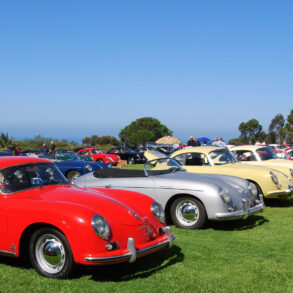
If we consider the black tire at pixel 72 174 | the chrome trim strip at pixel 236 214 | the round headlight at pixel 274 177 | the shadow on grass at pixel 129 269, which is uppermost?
the round headlight at pixel 274 177

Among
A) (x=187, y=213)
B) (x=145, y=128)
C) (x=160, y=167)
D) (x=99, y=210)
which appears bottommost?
(x=187, y=213)

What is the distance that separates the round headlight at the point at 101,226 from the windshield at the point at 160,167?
3321mm

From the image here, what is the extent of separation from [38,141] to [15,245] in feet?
185

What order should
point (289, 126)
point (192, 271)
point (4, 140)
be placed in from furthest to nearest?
point (289, 126), point (4, 140), point (192, 271)

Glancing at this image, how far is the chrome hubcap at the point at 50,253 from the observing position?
13.9 feet

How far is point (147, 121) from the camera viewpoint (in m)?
82.7

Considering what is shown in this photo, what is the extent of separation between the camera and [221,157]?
10.3 meters

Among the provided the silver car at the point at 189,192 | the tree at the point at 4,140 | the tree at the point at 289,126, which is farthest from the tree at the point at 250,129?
the silver car at the point at 189,192

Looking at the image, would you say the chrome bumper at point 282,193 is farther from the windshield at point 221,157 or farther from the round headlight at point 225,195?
the round headlight at point 225,195

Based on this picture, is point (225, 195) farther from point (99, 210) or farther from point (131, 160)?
point (131, 160)

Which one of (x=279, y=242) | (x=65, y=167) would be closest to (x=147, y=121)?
(x=65, y=167)

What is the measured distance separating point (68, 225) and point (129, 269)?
1.07 metres

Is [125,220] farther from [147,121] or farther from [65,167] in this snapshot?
[147,121]

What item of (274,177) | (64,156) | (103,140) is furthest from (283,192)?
(103,140)
